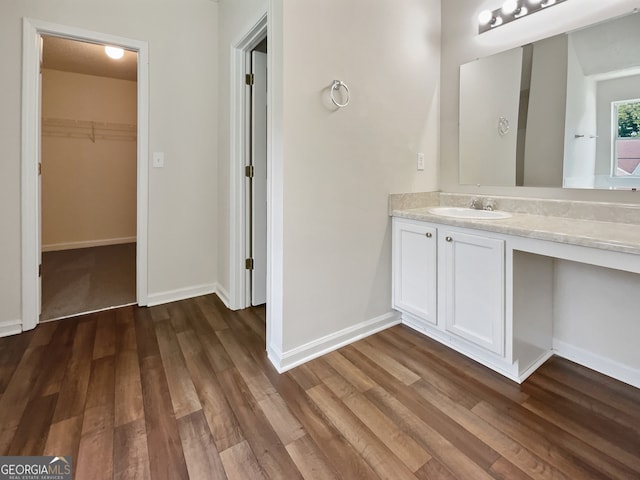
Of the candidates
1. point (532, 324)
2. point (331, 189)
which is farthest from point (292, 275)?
point (532, 324)

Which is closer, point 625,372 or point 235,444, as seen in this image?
point 235,444

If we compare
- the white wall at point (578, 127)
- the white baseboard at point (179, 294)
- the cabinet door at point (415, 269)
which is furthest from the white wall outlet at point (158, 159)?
the white wall at point (578, 127)

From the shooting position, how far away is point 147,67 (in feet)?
8.29

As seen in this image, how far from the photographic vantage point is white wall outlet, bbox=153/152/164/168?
8.59 feet

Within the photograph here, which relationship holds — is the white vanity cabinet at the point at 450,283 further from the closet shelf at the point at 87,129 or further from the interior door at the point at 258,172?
the closet shelf at the point at 87,129

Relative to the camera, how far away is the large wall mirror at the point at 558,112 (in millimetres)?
1611

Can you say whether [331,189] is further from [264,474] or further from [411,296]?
[264,474]

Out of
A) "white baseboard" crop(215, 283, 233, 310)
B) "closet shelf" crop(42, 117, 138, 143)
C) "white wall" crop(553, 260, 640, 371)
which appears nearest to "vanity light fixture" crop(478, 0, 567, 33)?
"white wall" crop(553, 260, 640, 371)

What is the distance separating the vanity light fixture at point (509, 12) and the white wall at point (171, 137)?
6.85 ft

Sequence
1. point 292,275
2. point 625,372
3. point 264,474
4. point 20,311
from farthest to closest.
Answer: point 20,311 < point 292,275 < point 625,372 < point 264,474

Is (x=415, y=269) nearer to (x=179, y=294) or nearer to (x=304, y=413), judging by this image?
(x=304, y=413)

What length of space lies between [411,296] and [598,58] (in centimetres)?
161

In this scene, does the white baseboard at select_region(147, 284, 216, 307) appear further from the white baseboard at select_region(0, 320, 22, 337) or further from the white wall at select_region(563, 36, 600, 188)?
the white wall at select_region(563, 36, 600, 188)

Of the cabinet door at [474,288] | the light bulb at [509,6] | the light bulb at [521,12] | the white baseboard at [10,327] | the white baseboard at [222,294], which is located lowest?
the white baseboard at [10,327]
